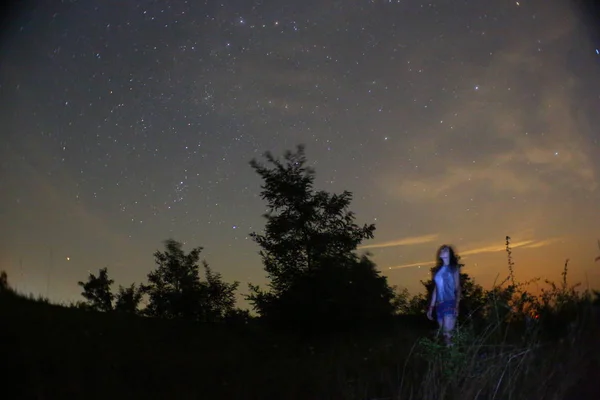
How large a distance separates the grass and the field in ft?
0.05

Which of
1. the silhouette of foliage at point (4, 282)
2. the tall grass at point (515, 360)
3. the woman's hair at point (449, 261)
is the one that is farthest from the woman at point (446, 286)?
the silhouette of foliage at point (4, 282)

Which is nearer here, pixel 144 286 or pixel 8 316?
pixel 8 316

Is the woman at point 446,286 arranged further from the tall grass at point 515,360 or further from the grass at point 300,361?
the tall grass at point 515,360

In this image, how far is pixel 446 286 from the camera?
28.2ft

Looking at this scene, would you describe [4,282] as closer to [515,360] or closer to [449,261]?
A: [449,261]

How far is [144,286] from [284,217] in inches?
375

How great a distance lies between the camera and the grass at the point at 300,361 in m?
4.28

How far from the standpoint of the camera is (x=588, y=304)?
4.44 m

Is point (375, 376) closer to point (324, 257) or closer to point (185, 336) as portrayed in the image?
point (185, 336)

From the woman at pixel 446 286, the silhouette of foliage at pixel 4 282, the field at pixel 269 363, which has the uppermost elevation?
the silhouette of foliage at pixel 4 282

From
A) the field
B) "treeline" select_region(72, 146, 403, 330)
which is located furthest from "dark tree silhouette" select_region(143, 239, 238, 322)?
the field

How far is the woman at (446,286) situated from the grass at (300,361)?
879 mm

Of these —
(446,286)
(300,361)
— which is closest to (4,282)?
(300,361)

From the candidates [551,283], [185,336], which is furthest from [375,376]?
[185,336]
